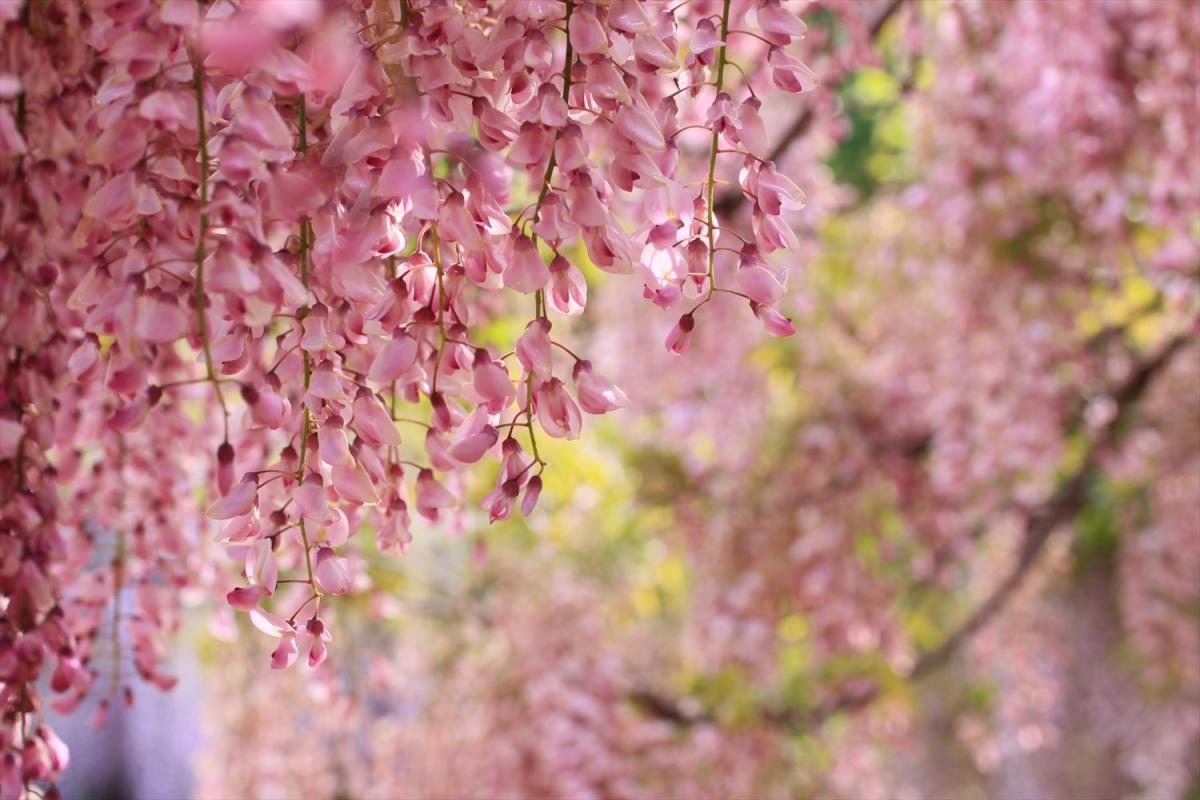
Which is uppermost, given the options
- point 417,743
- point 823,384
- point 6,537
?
point 823,384

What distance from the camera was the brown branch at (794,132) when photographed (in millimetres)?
2273

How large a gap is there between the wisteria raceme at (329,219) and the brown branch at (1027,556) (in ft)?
7.74

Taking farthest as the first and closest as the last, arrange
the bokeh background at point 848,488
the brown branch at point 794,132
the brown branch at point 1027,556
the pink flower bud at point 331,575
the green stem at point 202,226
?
the brown branch at point 1027,556, the bokeh background at point 848,488, the brown branch at point 794,132, the pink flower bud at point 331,575, the green stem at point 202,226

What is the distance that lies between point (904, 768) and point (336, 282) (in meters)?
7.02

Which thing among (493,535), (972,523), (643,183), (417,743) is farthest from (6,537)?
(972,523)

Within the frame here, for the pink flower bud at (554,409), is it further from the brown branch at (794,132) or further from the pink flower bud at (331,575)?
the brown branch at (794,132)

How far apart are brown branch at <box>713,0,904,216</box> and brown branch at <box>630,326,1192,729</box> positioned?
1104 mm

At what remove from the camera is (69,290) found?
82 cm

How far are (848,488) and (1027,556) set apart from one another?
0.74 m

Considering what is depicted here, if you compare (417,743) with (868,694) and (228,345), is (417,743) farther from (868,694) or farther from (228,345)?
(228,345)

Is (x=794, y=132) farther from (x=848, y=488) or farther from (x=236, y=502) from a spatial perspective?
(x=236, y=502)

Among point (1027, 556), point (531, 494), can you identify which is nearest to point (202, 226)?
point (531, 494)

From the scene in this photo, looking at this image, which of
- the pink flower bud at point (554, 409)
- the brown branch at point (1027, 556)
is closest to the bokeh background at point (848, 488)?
the brown branch at point (1027, 556)

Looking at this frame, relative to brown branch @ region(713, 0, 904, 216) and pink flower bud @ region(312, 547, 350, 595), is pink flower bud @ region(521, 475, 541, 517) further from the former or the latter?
brown branch @ region(713, 0, 904, 216)
